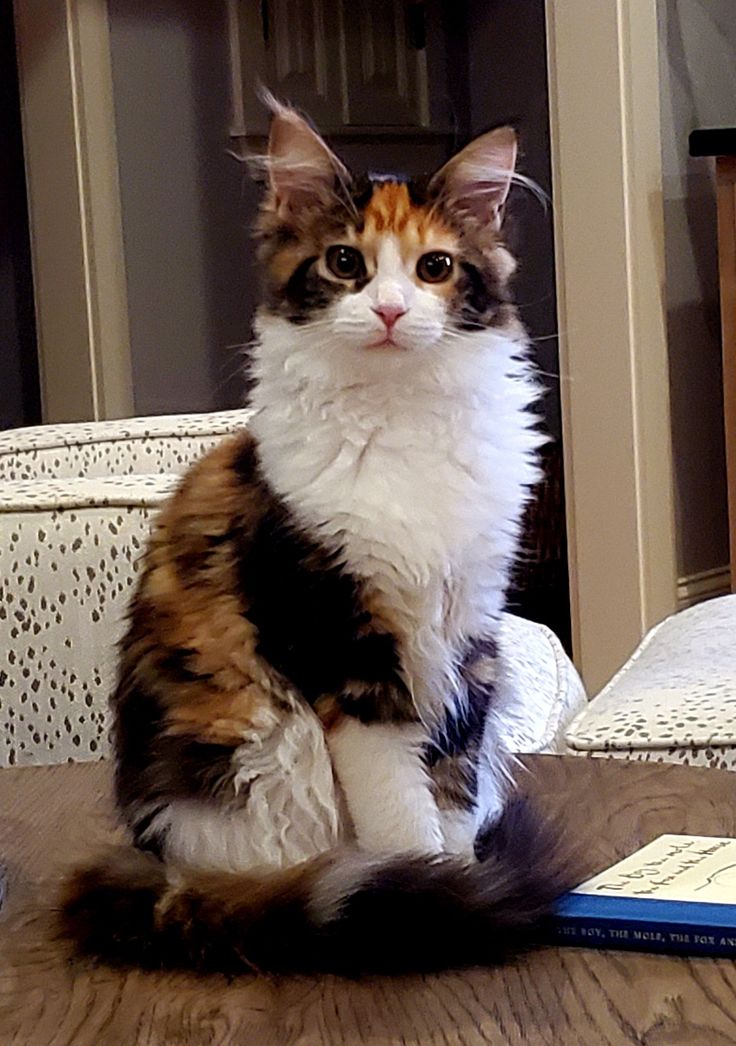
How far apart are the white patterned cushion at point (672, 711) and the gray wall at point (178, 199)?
2124 millimetres

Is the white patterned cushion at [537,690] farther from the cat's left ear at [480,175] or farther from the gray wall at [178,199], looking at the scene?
the gray wall at [178,199]

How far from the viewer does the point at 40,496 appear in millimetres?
1528

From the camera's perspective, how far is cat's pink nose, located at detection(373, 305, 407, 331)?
94 centimetres

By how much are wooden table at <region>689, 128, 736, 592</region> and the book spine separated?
6.16 ft

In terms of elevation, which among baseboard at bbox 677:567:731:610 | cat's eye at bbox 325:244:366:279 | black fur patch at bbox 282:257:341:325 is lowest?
baseboard at bbox 677:567:731:610

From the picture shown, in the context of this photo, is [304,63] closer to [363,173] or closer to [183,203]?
[183,203]

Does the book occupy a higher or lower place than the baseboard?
higher

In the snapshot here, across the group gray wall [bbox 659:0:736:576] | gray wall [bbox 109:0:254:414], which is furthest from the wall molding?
gray wall [bbox 659:0:736:576]

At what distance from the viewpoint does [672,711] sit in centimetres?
135

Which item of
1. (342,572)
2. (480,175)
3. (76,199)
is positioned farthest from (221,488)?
(76,199)

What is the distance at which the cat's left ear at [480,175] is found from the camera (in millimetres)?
996

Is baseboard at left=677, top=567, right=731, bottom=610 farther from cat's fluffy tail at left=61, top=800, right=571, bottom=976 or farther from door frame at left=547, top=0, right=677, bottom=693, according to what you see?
cat's fluffy tail at left=61, top=800, right=571, bottom=976

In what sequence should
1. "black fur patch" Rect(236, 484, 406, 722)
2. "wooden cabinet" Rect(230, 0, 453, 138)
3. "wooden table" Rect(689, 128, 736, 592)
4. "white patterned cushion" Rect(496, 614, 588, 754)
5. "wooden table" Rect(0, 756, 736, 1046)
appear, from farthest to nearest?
"wooden cabinet" Rect(230, 0, 453, 138), "wooden table" Rect(689, 128, 736, 592), "white patterned cushion" Rect(496, 614, 588, 754), "black fur patch" Rect(236, 484, 406, 722), "wooden table" Rect(0, 756, 736, 1046)

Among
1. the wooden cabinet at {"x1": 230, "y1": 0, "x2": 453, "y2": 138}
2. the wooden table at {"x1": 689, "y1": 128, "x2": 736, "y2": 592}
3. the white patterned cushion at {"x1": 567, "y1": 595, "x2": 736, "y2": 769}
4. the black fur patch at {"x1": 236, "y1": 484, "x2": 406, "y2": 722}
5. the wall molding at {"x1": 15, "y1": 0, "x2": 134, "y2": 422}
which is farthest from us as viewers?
the wooden cabinet at {"x1": 230, "y1": 0, "x2": 453, "y2": 138}
